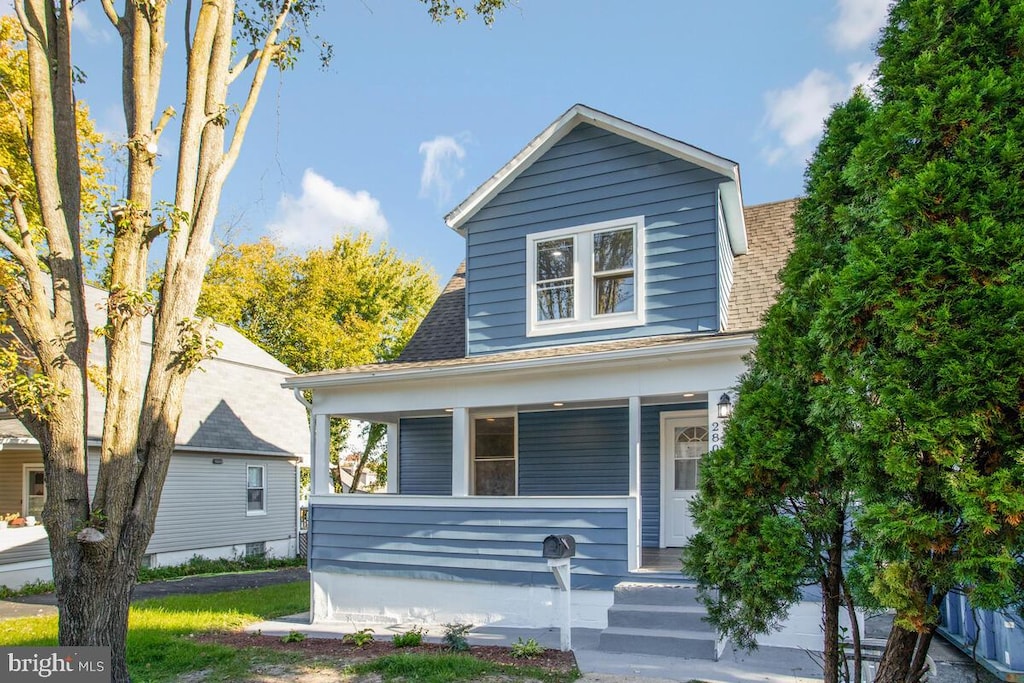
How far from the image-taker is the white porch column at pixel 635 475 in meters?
7.88

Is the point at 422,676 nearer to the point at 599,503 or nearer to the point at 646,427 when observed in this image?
the point at 599,503

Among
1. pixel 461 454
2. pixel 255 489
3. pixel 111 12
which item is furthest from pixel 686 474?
pixel 255 489

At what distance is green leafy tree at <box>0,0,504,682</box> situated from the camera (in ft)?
16.1

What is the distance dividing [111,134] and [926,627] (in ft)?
64.0

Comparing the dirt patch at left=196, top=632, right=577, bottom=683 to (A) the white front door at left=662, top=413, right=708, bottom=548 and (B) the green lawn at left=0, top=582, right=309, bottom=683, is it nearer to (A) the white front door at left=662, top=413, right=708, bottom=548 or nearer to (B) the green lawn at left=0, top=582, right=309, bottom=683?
(B) the green lawn at left=0, top=582, right=309, bottom=683

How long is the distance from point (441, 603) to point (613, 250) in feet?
16.5

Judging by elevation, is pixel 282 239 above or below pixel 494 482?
above

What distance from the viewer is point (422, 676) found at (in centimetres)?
638

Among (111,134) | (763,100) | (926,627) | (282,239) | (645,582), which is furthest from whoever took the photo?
(282,239)

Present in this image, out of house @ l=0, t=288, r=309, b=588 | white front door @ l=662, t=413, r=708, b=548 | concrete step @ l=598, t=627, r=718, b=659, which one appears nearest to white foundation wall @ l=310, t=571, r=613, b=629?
concrete step @ l=598, t=627, r=718, b=659

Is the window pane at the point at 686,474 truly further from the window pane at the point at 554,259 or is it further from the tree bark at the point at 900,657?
the tree bark at the point at 900,657

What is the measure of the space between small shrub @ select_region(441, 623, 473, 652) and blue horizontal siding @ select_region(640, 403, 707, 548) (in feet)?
9.94

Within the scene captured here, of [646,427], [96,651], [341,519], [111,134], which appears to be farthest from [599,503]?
[111,134]

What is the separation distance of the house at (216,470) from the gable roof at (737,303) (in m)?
6.80
